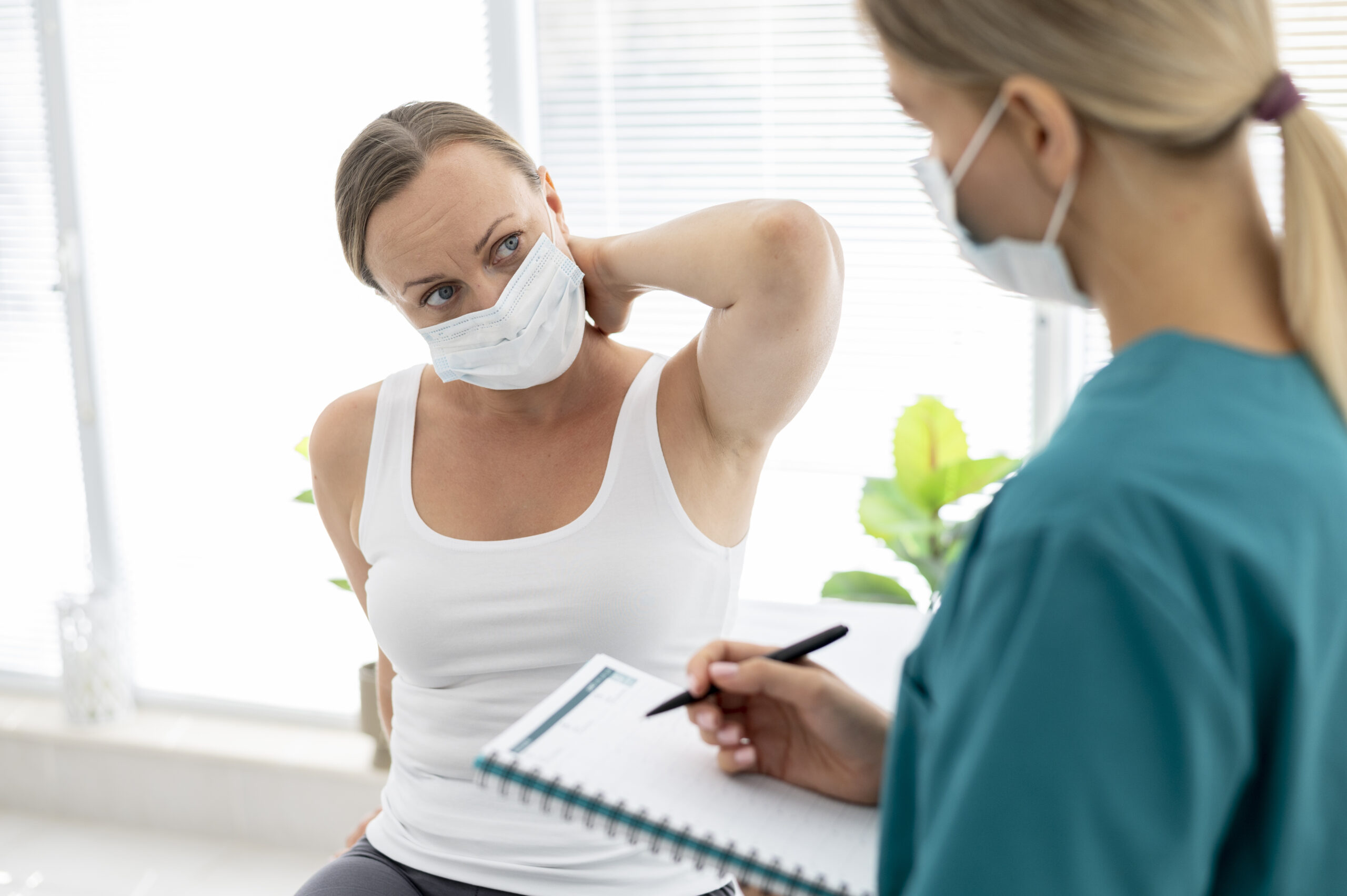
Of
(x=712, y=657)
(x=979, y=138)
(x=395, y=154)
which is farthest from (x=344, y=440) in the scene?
(x=979, y=138)

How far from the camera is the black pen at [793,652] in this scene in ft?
2.52

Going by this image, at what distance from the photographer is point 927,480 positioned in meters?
1.75

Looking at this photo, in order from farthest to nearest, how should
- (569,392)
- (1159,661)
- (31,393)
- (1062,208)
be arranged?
(31,393), (569,392), (1062,208), (1159,661)

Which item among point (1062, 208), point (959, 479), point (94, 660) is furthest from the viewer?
point (94, 660)

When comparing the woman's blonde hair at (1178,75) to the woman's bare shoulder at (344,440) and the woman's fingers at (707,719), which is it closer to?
the woman's fingers at (707,719)

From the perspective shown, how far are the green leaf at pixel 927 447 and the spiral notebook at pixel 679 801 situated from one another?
3.38ft

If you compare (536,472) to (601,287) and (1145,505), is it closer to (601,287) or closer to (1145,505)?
(601,287)

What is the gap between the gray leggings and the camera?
3.82 feet

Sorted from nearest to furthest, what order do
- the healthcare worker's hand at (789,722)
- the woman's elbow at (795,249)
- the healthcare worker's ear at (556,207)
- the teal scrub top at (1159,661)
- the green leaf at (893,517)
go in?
the teal scrub top at (1159,661) < the healthcare worker's hand at (789,722) < the woman's elbow at (795,249) < the healthcare worker's ear at (556,207) < the green leaf at (893,517)

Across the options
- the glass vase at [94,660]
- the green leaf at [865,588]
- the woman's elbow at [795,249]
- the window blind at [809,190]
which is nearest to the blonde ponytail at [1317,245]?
the woman's elbow at [795,249]

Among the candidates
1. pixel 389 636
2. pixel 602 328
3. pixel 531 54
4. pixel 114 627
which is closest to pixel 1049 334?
pixel 602 328

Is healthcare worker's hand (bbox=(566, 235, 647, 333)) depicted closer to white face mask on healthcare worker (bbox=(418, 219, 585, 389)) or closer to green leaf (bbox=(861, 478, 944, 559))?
white face mask on healthcare worker (bbox=(418, 219, 585, 389))

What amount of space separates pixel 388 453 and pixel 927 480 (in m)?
0.89

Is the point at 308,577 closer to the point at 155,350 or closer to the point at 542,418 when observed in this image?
the point at 155,350
